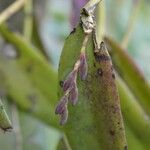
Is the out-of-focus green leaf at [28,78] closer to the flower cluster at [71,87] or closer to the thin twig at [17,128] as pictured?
the thin twig at [17,128]

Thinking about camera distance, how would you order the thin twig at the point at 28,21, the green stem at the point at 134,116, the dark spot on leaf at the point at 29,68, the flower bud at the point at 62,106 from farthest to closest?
the thin twig at the point at 28,21
the dark spot on leaf at the point at 29,68
the green stem at the point at 134,116
the flower bud at the point at 62,106

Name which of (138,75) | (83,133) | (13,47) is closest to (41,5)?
(13,47)

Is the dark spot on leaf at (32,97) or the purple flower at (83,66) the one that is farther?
the dark spot on leaf at (32,97)

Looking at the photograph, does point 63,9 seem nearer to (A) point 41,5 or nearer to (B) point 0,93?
(A) point 41,5

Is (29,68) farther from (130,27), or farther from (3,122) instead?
(3,122)

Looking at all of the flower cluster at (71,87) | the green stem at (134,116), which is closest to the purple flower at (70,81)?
the flower cluster at (71,87)

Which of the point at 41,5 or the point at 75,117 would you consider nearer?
the point at 75,117

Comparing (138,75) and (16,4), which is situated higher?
(16,4)

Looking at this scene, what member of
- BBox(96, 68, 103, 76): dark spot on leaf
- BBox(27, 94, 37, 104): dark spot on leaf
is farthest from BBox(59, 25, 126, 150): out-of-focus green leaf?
BBox(27, 94, 37, 104): dark spot on leaf
